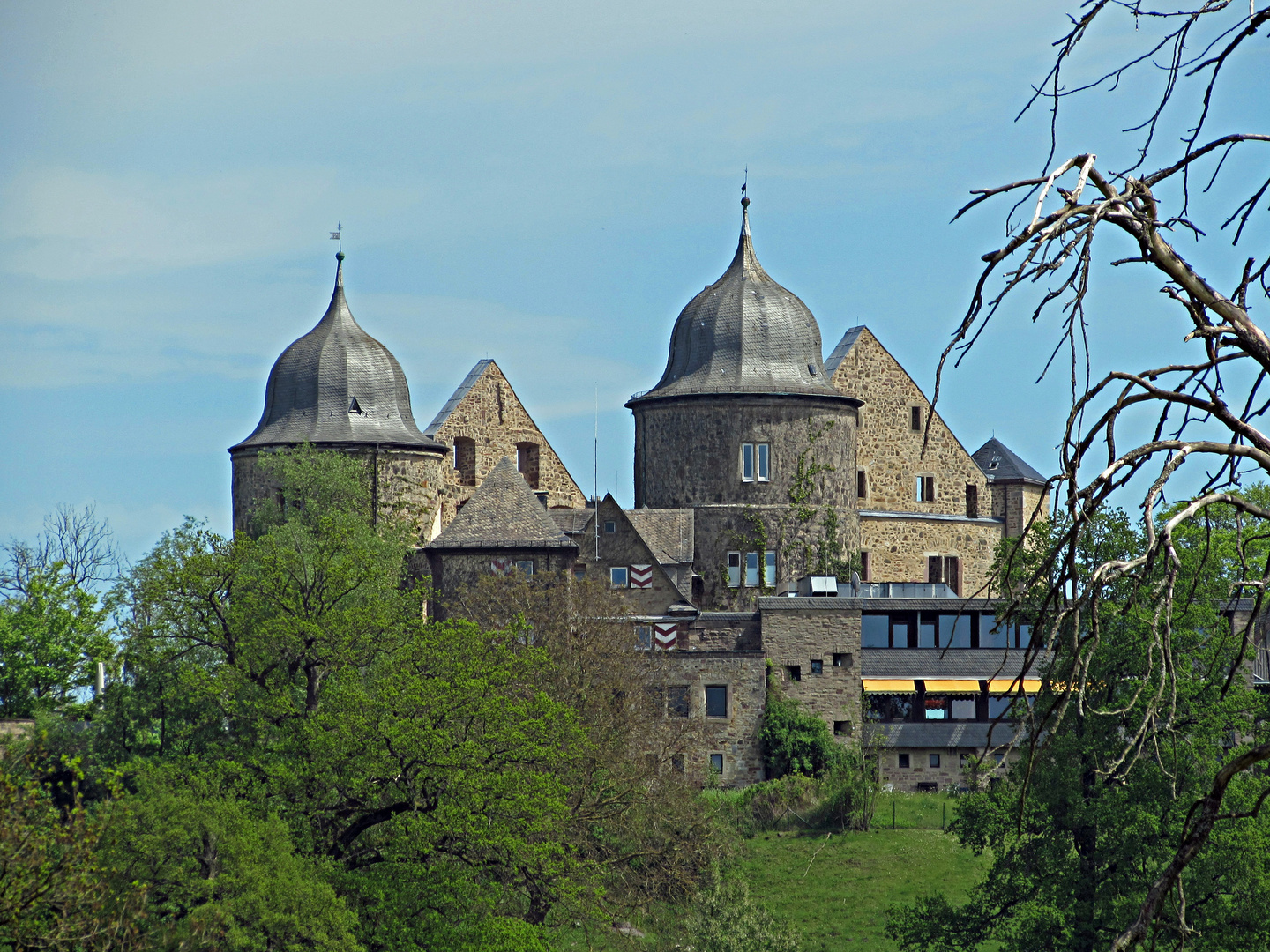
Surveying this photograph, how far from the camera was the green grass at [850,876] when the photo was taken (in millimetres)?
38219

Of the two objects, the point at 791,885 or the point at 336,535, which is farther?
the point at 791,885

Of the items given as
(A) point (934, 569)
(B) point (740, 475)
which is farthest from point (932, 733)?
(A) point (934, 569)

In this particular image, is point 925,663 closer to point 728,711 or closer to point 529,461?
point 728,711

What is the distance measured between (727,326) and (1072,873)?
88.6 feet

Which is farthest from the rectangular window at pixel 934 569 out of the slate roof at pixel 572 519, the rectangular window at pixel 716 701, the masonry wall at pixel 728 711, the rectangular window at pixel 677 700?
the rectangular window at pixel 677 700

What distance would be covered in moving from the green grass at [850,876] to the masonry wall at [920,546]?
53.1ft

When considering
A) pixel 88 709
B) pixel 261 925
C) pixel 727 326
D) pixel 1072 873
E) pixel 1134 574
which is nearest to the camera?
pixel 1134 574

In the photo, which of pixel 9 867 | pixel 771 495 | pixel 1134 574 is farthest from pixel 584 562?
pixel 1134 574

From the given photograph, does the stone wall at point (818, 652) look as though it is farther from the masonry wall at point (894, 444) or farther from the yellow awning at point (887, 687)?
the masonry wall at point (894, 444)

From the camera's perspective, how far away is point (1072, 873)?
32156 mm

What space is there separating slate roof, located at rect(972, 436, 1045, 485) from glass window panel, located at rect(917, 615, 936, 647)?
13.1 metres

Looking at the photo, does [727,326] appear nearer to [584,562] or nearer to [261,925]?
[584,562]

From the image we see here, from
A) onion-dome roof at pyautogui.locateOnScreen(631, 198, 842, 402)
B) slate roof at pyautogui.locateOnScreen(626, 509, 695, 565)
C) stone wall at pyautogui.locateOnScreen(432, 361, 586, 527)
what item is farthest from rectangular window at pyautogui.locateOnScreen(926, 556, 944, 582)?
stone wall at pyautogui.locateOnScreen(432, 361, 586, 527)

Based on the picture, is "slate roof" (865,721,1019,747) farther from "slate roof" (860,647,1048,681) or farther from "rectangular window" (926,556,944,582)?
"rectangular window" (926,556,944,582)
